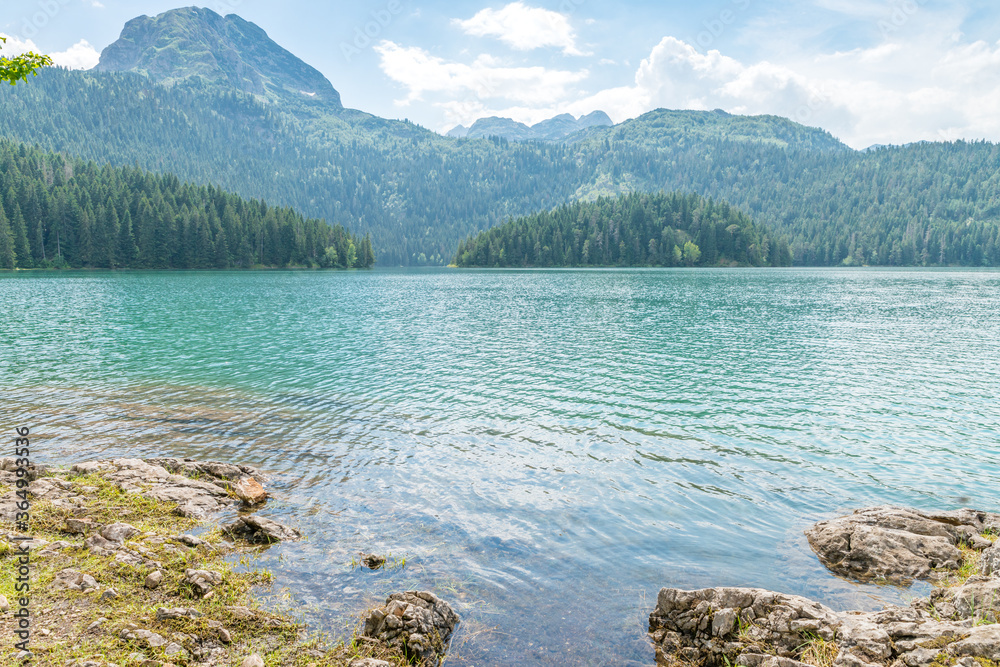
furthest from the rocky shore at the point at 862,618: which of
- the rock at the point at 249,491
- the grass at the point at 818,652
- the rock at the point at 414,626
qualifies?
the rock at the point at 249,491

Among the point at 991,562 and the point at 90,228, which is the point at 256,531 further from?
the point at 90,228

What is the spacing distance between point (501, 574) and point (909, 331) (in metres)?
63.6

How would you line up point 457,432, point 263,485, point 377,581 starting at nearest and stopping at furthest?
1. point 377,581
2. point 263,485
3. point 457,432

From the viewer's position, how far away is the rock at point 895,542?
13398 mm

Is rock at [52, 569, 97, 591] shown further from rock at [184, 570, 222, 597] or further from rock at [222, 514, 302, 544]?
rock at [222, 514, 302, 544]

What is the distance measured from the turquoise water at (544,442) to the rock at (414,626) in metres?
0.57

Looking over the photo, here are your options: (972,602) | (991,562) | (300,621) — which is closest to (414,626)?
(300,621)

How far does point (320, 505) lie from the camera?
55.6 ft

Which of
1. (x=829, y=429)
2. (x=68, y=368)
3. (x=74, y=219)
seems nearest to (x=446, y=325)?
(x=68, y=368)

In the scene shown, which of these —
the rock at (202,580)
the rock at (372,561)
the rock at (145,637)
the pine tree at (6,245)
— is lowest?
the rock at (372,561)

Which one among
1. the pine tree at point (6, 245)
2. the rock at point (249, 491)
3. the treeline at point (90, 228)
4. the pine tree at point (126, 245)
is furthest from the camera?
the pine tree at point (126, 245)

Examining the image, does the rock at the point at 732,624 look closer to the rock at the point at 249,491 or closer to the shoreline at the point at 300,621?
the shoreline at the point at 300,621

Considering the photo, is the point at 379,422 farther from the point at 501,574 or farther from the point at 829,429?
the point at 829,429

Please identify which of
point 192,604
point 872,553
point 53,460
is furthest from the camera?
point 53,460
